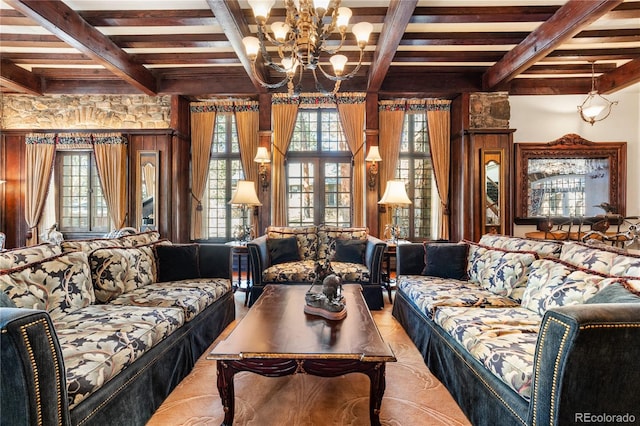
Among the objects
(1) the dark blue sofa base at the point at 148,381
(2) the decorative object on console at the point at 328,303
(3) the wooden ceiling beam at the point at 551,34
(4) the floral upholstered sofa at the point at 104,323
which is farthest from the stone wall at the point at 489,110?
(1) the dark blue sofa base at the point at 148,381

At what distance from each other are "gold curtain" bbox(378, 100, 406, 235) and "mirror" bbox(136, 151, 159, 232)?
3.59 meters

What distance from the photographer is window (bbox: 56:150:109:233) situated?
521 cm

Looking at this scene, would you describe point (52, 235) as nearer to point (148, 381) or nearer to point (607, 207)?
point (148, 381)

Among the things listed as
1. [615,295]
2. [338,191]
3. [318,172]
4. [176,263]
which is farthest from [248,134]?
[615,295]

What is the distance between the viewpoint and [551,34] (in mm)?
3354

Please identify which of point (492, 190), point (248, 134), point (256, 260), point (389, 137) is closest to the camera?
point (256, 260)

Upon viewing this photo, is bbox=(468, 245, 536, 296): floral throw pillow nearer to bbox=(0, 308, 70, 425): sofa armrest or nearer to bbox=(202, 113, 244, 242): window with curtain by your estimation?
bbox=(0, 308, 70, 425): sofa armrest

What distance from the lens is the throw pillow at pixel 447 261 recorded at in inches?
123

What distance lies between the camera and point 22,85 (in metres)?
4.64

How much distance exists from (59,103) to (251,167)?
3230 mm

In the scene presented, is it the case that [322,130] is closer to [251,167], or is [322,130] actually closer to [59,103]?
[251,167]

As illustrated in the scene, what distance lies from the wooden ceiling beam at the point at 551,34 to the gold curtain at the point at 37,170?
6.78m

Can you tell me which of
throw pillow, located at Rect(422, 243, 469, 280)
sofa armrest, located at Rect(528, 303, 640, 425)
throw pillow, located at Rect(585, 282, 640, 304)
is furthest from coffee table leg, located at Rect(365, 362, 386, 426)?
throw pillow, located at Rect(422, 243, 469, 280)

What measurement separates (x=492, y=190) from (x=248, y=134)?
3960 millimetres
